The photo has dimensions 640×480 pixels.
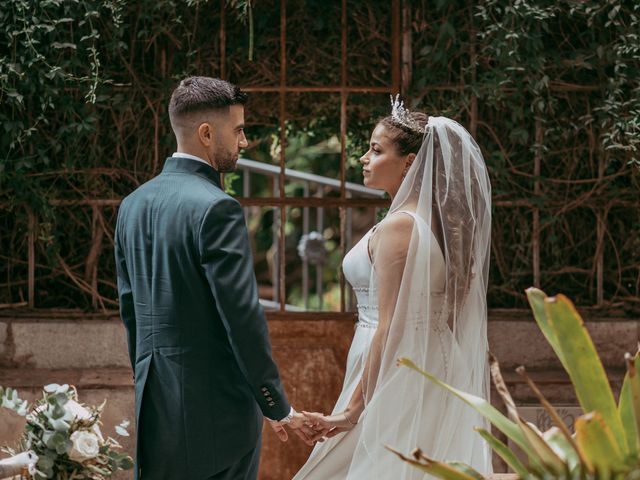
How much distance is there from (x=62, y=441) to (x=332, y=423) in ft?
3.51

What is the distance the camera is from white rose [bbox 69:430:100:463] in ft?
7.25

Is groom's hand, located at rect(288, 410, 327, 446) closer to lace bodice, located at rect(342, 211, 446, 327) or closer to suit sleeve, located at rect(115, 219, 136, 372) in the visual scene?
lace bodice, located at rect(342, 211, 446, 327)

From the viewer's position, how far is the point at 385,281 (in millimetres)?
3064

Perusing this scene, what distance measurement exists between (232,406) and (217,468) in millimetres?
175

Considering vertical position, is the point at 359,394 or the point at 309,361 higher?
the point at 359,394

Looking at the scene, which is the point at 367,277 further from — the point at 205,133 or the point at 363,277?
the point at 205,133

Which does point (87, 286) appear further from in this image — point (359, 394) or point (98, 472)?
point (98, 472)

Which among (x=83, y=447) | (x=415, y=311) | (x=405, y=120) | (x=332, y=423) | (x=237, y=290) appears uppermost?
(x=405, y=120)

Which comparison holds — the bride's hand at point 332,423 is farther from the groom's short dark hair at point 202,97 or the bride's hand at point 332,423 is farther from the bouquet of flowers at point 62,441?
the groom's short dark hair at point 202,97

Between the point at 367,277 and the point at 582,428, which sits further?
the point at 367,277

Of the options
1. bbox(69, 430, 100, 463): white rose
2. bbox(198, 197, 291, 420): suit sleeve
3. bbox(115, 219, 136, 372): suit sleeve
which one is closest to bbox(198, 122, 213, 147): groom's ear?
bbox(198, 197, 291, 420): suit sleeve

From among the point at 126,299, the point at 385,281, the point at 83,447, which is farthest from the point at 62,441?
the point at 385,281

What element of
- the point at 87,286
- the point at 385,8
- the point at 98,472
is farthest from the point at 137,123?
the point at 98,472

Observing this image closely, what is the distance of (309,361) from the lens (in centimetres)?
458
